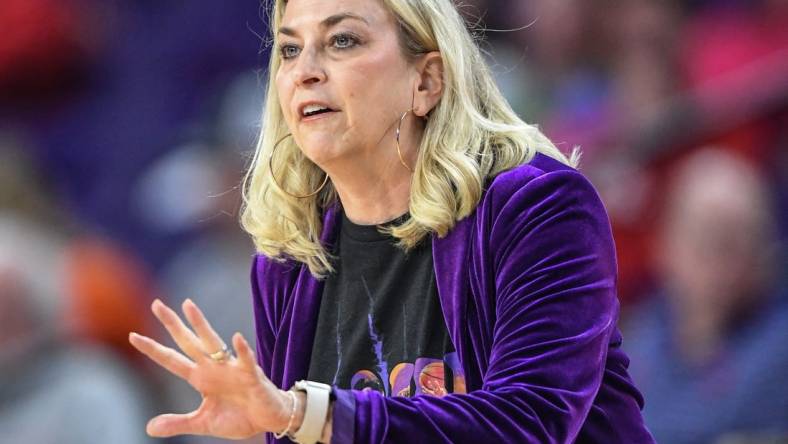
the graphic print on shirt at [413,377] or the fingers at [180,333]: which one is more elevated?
the fingers at [180,333]

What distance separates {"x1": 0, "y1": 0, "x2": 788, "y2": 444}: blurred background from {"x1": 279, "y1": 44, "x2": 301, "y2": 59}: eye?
574 mm

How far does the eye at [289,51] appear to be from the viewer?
2141 millimetres

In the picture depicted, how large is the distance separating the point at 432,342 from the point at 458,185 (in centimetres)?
25

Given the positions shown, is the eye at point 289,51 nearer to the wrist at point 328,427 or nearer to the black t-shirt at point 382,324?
the black t-shirt at point 382,324

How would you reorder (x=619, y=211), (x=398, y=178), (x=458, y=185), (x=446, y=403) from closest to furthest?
(x=446, y=403), (x=458, y=185), (x=398, y=178), (x=619, y=211)

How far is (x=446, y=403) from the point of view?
5.55 ft

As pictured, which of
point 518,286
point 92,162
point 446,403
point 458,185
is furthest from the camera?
point 92,162

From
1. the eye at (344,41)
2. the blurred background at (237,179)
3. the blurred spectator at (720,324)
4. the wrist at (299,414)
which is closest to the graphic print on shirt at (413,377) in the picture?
the wrist at (299,414)

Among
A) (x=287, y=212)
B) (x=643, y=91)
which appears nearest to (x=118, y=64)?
(x=643, y=91)

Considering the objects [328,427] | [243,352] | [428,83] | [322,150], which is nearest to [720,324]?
[428,83]

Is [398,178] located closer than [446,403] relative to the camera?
No

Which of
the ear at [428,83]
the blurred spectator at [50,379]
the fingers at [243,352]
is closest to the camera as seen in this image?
the fingers at [243,352]

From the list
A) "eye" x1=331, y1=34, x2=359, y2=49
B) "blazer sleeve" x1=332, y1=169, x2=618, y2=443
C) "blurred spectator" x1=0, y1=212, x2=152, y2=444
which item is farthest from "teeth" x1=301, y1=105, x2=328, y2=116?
"blurred spectator" x1=0, y1=212, x2=152, y2=444

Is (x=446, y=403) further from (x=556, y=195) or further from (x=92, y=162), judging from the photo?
(x=92, y=162)
